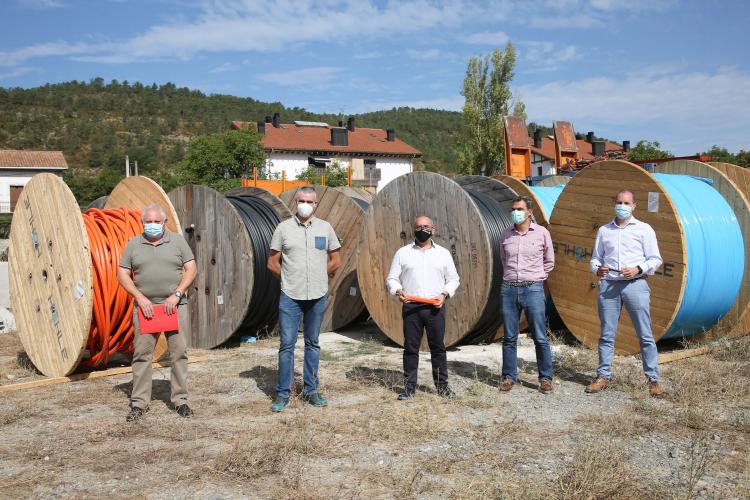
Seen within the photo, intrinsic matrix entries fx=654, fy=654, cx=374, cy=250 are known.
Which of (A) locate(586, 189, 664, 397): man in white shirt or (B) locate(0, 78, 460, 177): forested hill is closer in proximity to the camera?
(A) locate(586, 189, 664, 397): man in white shirt

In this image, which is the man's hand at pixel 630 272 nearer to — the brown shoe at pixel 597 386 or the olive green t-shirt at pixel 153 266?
the brown shoe at pixel 597 386

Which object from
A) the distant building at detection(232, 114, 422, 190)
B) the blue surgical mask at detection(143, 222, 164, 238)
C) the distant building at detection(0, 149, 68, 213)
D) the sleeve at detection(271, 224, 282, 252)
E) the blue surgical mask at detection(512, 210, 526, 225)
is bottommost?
the sleeve at detection(271, 224, 282, 252)

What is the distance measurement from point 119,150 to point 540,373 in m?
65.4

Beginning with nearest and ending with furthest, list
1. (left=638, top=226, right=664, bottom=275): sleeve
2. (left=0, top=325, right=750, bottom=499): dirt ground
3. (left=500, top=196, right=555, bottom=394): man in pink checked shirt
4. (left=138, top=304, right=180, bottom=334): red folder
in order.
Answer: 1. (left=0, top=325, right=750, bottom=499): dirt ground
2. (left=138, top=304, right=180, bottom=334): red folder
3. (left=638, top=226, right=664, bottom=275): sleeve
4. (left=500, top=196, right=555, bottom=394): man in pink checked shirt

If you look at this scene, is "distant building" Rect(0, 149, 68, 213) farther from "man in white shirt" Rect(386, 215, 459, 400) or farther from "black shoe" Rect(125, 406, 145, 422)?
"man in white shirt" Rect(386, 215, 459, 400)

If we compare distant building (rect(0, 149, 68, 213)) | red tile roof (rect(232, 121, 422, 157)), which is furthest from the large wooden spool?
distant building (rect(0, 149, 68, 213))

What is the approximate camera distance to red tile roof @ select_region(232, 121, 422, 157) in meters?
52.1

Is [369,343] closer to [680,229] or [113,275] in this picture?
[113,275]

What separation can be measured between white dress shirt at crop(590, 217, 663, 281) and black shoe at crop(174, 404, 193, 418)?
143 inches

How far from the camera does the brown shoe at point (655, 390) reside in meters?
5.44

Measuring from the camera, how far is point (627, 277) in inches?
217

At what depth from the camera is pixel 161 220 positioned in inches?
205

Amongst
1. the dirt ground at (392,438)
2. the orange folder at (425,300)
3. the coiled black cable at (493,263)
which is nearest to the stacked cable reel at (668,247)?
the dirt ground at (392,438)

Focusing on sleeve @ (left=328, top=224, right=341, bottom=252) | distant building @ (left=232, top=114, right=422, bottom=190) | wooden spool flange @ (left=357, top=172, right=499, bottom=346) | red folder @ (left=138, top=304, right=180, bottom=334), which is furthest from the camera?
distant building @ (left=232, top=114, right=422, bottom=190)
